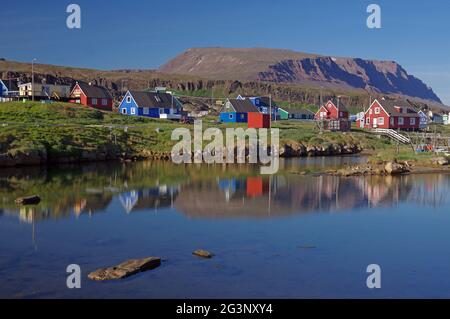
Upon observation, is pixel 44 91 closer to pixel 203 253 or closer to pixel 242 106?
pixel 242 106

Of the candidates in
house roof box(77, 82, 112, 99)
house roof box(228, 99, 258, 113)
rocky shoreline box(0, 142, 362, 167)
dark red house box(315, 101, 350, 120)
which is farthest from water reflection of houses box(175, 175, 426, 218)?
dark red house box(315, 101, 350, 120)

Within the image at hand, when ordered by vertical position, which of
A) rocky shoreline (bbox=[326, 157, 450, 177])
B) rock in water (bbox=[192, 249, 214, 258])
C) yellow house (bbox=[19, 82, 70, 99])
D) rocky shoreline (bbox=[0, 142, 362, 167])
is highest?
yellow house (bbox=[19, 82, 70, 99])

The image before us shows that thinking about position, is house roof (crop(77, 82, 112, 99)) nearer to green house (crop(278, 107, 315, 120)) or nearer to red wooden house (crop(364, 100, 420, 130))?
red wooden house (crop(364, 100, 420, 130))

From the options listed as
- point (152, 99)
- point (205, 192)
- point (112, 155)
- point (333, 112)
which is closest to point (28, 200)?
point (205, 192)

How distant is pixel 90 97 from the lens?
250 ft

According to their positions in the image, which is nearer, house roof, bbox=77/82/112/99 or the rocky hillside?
house roof, bbox=77/82/112/99

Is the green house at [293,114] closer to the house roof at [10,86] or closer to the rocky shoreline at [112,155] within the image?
the rocky shoreline at [112,155]

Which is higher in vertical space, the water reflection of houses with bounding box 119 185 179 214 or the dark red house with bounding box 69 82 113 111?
the dark red house with bounding box 69 82 113 111

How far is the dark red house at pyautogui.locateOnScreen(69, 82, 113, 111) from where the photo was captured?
75.9 m

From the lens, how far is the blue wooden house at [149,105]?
255 ft

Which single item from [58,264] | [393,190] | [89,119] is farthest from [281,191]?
[89,119]

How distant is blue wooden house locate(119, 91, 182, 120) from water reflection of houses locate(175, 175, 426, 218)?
41.3 metres

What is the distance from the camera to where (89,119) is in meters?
61.5

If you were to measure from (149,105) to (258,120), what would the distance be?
1826cm
